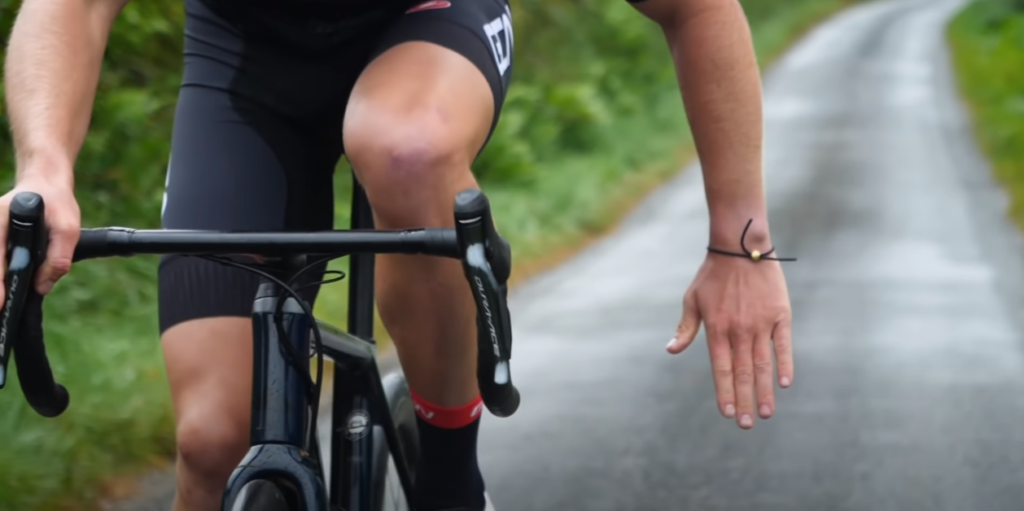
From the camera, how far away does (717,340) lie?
1.98 m

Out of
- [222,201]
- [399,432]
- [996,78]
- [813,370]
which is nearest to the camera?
[222,201]

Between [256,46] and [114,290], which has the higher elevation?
[256,46]

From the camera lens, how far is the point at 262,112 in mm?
2023

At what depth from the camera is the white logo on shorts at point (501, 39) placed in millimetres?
1924

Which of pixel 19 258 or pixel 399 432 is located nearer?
pixel 19 258

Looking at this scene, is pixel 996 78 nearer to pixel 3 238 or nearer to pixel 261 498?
pixel 261 498

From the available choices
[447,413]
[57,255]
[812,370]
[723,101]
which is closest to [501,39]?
[723,101]

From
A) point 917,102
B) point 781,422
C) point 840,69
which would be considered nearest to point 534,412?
point 781,422

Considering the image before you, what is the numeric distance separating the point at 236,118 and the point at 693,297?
733mm

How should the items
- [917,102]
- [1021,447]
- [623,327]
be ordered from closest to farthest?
1. [1021,447]
2. [623,327]
3. [917,102]

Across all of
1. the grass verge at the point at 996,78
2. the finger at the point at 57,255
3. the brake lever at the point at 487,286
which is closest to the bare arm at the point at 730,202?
the brake lever at the point at 487,286

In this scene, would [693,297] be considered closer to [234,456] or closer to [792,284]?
[234,456]

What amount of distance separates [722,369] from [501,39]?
576 mm

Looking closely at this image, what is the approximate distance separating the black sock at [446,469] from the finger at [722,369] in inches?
15.1
